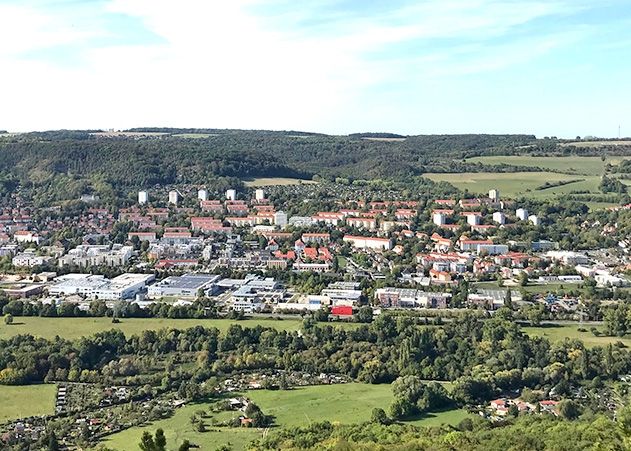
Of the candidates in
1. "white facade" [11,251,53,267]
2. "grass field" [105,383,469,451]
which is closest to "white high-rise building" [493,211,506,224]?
"white facade" [11,251,53,267]

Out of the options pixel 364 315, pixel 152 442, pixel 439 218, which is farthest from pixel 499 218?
pixel 152 442

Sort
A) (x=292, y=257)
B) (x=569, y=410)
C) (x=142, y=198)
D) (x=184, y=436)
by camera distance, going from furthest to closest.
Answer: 1. (x=142, y=198)
2. (x=292, y=257)
3. (x=569, y=410)
4. (x=184, y=436)

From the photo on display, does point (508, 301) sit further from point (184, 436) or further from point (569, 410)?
point (184, 436)

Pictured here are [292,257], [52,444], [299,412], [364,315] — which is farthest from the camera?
[292,257]

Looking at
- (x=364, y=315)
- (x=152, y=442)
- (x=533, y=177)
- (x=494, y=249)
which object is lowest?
(x=364, y=315)

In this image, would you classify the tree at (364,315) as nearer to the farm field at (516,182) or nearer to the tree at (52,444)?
the tree at (52,444)

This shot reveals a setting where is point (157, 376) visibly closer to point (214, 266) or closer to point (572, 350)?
point (572, 350)

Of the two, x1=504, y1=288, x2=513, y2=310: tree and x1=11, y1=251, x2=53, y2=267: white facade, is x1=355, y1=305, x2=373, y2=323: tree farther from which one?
x1=11, y1=251, x2=53, y2=267: white facade
